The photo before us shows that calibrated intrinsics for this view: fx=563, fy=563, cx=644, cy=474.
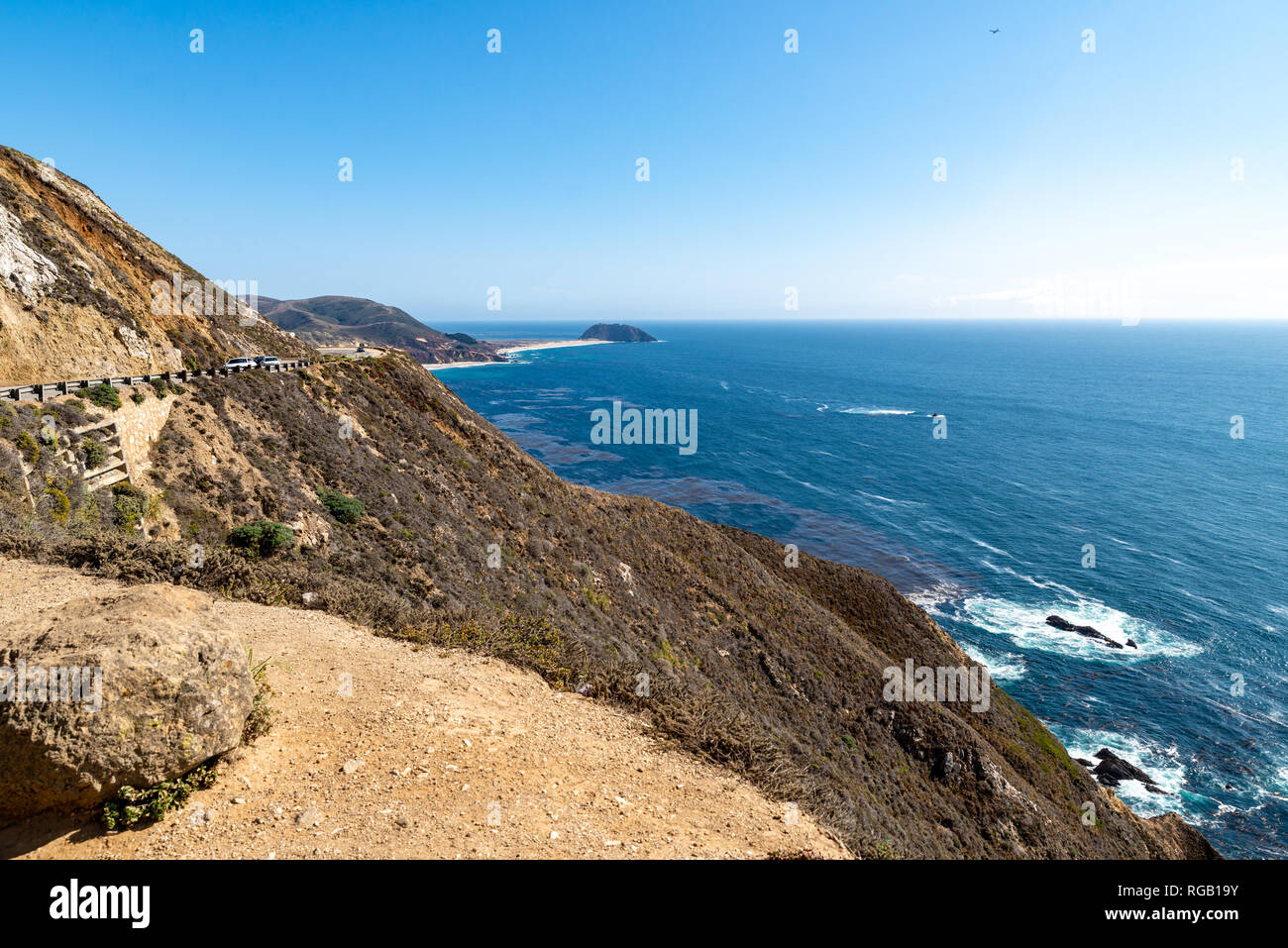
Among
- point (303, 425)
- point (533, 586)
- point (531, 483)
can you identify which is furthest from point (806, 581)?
point (303, 425)

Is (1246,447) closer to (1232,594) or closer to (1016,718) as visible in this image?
(1232,594)

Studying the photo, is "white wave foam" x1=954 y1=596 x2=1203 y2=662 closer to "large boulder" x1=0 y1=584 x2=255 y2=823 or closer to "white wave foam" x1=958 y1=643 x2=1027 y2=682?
"white wave foam" x1=958 y1=643 x2=1027 y2=682

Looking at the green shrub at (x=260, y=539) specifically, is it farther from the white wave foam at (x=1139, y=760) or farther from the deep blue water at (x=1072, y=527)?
the deep blue water at (x=1072, y=527)

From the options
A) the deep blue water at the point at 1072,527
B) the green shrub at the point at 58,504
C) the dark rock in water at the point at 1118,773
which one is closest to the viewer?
the green shrub at the point at 58,504

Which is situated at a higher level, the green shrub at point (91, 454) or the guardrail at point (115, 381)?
the guardrail at point (115, 381)

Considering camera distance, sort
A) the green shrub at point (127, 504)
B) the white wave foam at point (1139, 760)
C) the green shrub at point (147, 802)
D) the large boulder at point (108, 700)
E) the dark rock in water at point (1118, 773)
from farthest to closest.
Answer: the dark rock in water at point (1118, 773) → the white wave foam at point (1139, 760) → the green shrub at point (127, 504) → the green shrub at point (147, 802) → the large boulder at point (108, 700)

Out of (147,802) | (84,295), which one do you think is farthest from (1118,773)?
(84,295)

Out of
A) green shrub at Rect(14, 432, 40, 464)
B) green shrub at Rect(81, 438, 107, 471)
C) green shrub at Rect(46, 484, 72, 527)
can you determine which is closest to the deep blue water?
green shrub at Rect(46, 484, 72, 527)

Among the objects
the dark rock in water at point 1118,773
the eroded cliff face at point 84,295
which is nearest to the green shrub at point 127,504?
the eroded cliff face at point 84,295
